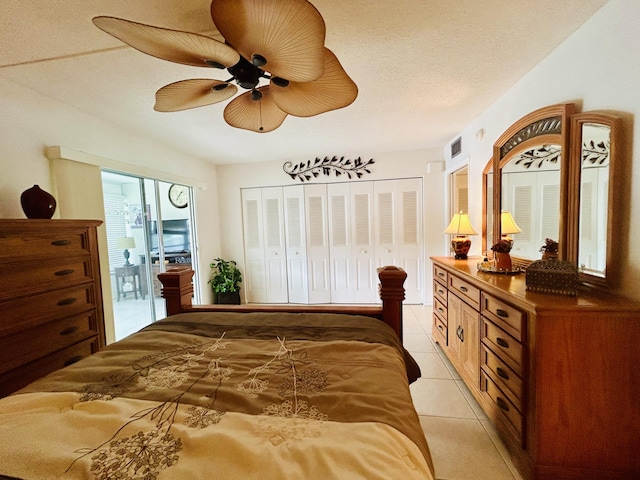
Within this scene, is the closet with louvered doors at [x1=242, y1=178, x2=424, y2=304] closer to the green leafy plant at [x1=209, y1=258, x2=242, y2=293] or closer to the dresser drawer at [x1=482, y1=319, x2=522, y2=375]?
the green leafy plant at [x1=209, y1=258, x2=242, y2=293]

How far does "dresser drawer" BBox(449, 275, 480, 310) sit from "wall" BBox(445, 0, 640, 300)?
0.67m

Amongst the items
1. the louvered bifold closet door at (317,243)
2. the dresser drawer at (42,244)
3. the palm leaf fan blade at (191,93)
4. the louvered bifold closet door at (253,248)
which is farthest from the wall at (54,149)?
the louvered bifold closet door at (317,243)

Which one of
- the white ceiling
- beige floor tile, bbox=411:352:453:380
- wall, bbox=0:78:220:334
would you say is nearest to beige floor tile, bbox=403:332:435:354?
beige floor tile, bbox=411:352:453:380

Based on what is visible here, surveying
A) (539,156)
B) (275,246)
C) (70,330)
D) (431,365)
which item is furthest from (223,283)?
(539,156)

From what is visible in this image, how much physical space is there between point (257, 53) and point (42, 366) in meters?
2.18

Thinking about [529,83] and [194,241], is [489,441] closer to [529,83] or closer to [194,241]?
[529,83]

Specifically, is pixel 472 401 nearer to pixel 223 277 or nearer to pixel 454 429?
pixel 454 429

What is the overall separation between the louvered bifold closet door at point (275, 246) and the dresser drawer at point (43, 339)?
8.77ft

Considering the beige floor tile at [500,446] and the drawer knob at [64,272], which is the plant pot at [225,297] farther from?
the beige floor tile at [500,446]

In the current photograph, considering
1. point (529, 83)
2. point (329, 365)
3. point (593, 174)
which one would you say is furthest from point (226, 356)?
point (529, 83)

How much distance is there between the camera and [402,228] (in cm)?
407

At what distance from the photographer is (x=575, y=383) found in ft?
4.00

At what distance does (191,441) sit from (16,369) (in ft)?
5.29

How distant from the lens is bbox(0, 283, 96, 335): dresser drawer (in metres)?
1.48
